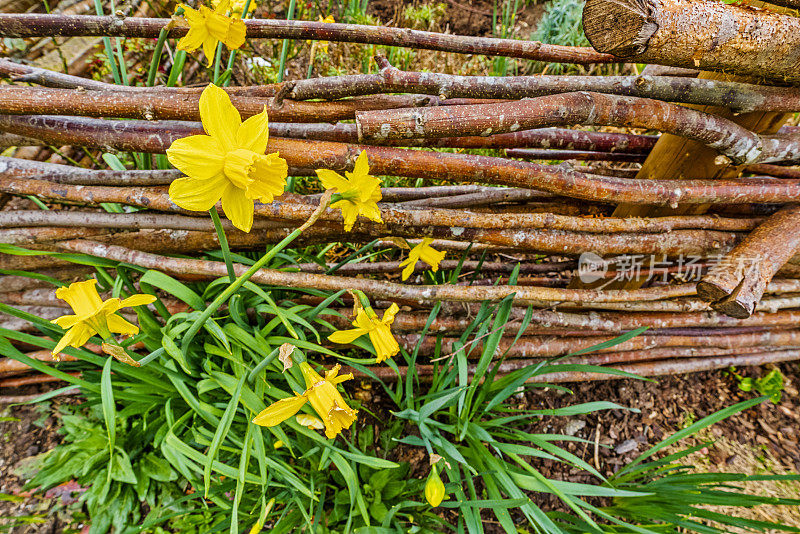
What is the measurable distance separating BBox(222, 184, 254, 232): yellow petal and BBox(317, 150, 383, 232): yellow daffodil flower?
0.17 meters

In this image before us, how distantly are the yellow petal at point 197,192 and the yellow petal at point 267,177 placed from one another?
0.05 metres

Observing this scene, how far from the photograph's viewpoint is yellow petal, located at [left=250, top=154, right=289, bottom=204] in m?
0.67

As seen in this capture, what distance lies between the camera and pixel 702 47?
2.68 feet

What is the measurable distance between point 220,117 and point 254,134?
0.19ft

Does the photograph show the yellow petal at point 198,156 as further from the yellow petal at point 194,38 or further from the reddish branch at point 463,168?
the yellow petal at point 194,38

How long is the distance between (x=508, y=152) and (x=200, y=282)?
1.21 meters

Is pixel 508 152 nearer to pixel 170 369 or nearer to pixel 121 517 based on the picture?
pixel 170 369

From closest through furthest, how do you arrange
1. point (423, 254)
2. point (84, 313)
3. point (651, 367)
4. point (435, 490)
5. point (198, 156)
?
point (198, 156)
point (84, 313)
point (435, 490)
point (423, 254)
point (651, 367)

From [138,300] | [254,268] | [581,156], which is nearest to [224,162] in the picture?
[254,268]

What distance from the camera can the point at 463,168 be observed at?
3.43 ft

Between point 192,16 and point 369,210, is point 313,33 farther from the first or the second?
point 369,210

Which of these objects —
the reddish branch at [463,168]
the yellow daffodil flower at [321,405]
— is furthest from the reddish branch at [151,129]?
the yellow daffodil flower at [321,405]

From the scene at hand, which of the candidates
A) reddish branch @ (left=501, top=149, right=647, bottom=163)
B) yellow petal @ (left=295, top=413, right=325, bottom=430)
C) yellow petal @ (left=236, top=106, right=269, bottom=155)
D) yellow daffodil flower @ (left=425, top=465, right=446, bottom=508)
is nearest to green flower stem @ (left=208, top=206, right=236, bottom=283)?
yellow petal @ (left=236, top=106, right=269, bottom=155)

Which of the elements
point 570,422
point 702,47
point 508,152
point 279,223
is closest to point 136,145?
point 279,223
